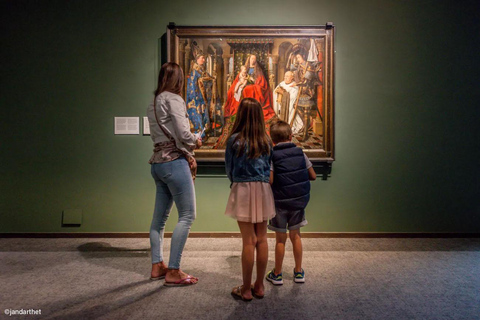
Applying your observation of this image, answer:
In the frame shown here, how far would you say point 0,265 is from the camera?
278 centimetres

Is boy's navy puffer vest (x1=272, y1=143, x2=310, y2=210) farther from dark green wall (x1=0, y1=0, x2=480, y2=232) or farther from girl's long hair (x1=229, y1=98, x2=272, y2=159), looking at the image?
dark green wall (x1=0, y1=0, x2=480, y2=232)

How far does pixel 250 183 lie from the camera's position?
2066 mm

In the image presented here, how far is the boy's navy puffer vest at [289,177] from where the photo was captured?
2242 millimetres

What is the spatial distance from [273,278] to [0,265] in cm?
239

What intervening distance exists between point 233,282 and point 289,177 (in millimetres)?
920

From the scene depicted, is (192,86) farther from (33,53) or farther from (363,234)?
(363,234)

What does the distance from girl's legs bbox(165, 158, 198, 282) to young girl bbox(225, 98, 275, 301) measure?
38 centimetres

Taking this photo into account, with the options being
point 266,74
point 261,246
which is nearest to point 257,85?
point 266,74

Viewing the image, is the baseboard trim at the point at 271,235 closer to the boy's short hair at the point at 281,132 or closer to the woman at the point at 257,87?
the woman at the point at 257,87

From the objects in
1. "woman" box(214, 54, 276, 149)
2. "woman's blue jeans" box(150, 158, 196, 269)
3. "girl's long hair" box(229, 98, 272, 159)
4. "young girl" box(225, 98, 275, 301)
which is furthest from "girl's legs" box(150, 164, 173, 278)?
"woman" box(214, 54, 276, 149)

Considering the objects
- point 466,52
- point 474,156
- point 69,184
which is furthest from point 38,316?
point 466,52

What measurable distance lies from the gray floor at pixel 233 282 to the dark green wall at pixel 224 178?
0.41m

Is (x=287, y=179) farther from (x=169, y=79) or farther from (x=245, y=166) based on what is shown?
(x=169, y=79)

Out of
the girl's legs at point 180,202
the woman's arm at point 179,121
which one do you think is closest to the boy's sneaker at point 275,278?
the girl's legs at point 180,202
